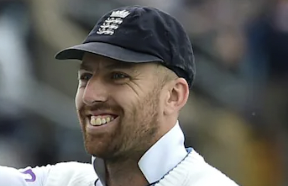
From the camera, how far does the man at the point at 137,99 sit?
85.0 inches

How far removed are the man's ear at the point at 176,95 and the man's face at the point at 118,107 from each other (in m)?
0.05

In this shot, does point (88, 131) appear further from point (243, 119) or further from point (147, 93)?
point (243, 119)

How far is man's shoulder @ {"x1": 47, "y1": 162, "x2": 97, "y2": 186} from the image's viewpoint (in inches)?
93.0

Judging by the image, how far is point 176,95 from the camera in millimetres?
2277

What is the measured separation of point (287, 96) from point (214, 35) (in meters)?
0.76

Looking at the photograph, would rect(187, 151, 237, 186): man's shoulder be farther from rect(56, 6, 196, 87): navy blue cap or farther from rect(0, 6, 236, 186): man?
rect(56, 6, 196, 87): navy blue cap

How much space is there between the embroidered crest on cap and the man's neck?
393 millimetres

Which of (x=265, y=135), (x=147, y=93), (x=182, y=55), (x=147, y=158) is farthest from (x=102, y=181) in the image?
(x=265, y=135)

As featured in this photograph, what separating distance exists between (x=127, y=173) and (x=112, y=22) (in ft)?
1.50

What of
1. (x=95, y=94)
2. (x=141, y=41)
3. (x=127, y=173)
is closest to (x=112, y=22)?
(x=141, y=41)

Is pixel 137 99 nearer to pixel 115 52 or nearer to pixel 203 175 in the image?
pixel 115 52

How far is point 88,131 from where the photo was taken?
218 centimetres

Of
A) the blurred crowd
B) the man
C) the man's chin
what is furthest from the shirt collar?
the blurred crowd

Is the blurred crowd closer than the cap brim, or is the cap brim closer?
the cap brim
